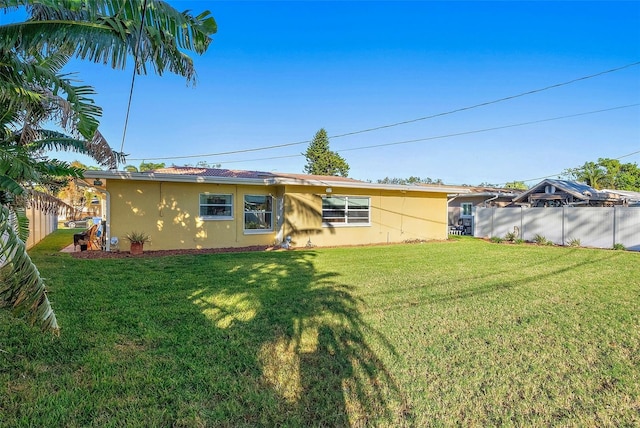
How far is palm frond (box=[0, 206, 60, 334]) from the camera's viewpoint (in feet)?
9.64

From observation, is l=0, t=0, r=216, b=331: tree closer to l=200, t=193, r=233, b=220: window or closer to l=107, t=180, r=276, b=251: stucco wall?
l=107, t=180, r=276, b=251: stucco wall

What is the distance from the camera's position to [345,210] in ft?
55.0

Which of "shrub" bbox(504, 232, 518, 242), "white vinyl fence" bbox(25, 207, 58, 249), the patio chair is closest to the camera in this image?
"white vinyl fence" bbox(25, 207, 58, 249)

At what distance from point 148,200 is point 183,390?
1113 cm

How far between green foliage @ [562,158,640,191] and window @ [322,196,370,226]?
33.4m

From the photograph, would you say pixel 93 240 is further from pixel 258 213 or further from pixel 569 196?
pixel 569 196

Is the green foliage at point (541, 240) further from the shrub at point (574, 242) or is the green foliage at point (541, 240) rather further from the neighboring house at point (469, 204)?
the neighboring house at point (469, 204)

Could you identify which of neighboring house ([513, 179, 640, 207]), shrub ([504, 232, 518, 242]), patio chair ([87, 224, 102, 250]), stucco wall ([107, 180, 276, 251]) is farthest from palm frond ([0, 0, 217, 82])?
neighboring house ([513, 179, 640, 207])

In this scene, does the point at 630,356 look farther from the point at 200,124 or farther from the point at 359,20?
the point at 200,124

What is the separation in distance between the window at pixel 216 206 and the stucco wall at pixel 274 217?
18 centimetres

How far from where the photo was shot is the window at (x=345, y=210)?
1634 cm

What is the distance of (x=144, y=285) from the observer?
7434mm

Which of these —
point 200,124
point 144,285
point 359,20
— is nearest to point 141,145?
point 200,124

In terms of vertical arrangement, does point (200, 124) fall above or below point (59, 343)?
above
